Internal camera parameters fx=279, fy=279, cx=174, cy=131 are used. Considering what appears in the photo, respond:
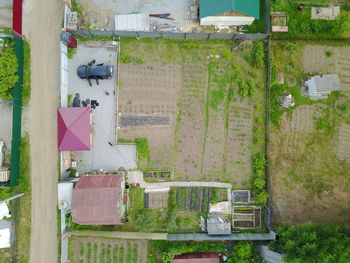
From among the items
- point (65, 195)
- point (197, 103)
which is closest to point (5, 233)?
point (65, 195)

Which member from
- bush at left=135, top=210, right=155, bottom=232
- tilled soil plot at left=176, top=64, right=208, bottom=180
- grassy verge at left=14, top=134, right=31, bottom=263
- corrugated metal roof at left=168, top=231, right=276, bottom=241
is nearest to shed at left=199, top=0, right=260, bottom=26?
tilled soil plot at left=176, top=64, right=208, bottom=180

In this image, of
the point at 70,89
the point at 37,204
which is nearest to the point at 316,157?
the point at 70,89

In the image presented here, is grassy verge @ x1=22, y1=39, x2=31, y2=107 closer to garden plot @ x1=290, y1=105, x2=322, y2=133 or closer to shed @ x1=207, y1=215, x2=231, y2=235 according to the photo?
shed @ x1=207, y1=215, x2=231, y2=235

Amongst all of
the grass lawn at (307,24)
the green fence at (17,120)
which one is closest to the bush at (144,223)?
the green fence at (17,120)

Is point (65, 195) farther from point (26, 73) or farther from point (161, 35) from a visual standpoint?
point (161, 35)

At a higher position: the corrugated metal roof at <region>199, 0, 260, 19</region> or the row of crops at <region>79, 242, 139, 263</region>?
the corrugated metal roof at <region>199, 0, 260, 19</region>

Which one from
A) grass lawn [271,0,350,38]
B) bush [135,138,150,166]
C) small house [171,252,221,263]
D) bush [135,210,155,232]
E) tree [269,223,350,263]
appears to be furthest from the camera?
grass lawn [271,0,350,38]

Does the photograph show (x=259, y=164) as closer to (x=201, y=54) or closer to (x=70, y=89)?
(x=201, y=54)
